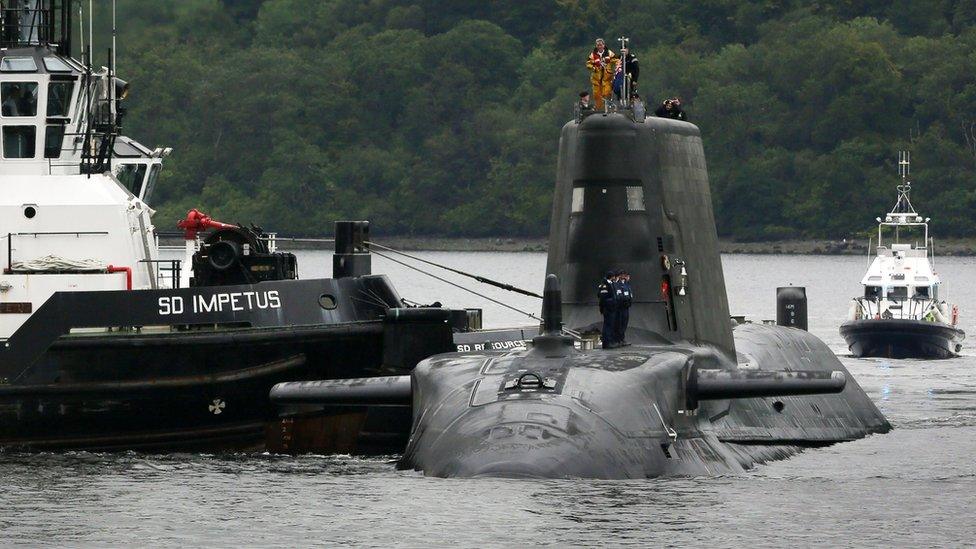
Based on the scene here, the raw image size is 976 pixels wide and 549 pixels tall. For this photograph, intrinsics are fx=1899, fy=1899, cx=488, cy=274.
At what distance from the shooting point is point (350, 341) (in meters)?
27.5

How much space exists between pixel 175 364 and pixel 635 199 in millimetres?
6645

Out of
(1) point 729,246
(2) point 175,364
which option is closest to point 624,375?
(2) point 175,364

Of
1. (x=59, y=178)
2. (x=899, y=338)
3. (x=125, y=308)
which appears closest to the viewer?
(x=125, y=308)

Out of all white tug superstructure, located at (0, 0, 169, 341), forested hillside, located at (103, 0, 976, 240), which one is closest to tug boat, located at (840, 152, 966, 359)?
white tug superstructure, located at (0, 0, 169, 341)

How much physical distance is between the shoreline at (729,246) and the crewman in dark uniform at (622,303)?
96.9 metres

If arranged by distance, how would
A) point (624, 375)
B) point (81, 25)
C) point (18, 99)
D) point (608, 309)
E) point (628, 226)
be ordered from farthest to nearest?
1. point (81, 25)
2. point (18, 99)
3. point (628, 226)
4. point (608, 309)
5. point (624, 375)

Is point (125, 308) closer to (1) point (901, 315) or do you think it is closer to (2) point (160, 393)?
(2) point (160, 393)

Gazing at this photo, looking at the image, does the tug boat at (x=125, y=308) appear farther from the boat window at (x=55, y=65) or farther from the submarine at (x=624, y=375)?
the submarine at (x=624, y=375)

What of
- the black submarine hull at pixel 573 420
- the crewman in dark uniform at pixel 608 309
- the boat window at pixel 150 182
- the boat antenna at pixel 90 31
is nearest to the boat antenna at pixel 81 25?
the boat antenna at pixel 90 31

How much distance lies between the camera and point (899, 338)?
5597 cm

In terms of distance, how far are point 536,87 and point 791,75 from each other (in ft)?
60.0

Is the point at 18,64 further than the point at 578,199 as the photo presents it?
Yes

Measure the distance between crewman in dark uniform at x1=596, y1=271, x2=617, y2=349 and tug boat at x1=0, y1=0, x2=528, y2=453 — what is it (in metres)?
4.34

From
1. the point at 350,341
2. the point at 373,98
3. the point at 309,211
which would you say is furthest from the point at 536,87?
the point at 350,341
